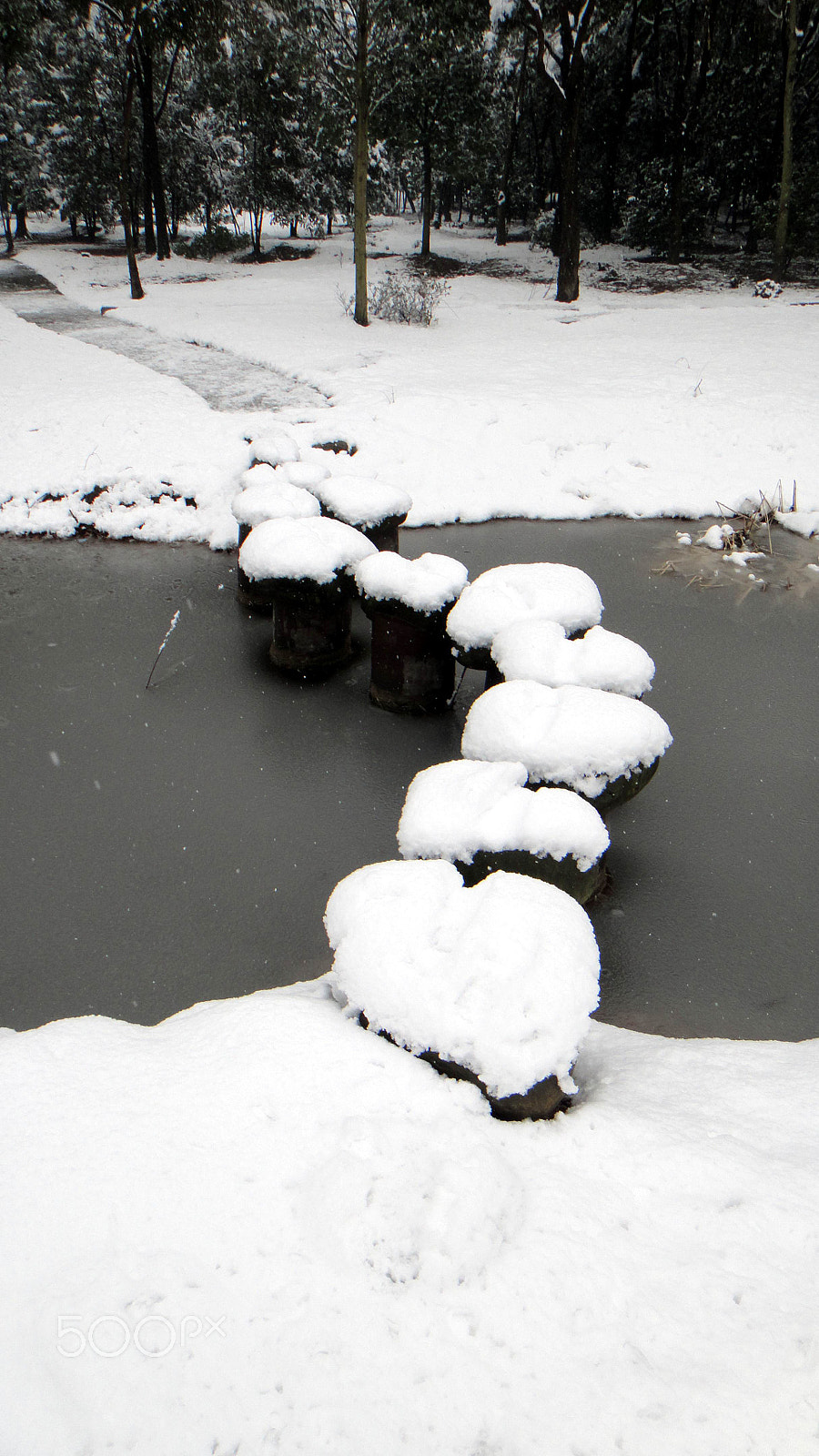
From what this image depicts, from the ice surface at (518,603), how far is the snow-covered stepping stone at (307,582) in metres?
0.95

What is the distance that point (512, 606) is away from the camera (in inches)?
160

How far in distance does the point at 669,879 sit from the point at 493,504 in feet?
16.3

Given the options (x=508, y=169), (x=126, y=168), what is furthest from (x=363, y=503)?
(x=508, y=169)

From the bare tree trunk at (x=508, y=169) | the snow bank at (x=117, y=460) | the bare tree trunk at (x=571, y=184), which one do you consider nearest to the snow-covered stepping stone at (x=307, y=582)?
the snow bank at (x=117, y=460)

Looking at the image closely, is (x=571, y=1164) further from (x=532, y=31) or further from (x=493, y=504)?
(x=532, y=31)

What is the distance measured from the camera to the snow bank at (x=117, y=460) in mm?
7113

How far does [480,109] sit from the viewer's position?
21125 millimetres

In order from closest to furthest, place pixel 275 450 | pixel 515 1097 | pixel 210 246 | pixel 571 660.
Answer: pixel 515 1097
pixel 571 660
pixel 275 450
pixel 210 246

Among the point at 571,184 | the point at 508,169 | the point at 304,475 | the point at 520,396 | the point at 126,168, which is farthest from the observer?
the point at 508,169

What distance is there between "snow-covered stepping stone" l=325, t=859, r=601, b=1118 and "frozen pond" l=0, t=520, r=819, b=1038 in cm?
91

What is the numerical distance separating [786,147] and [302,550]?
56.4 ft

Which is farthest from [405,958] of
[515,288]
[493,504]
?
[515,288]

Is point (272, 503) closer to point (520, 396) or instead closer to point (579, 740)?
point (579, 740)

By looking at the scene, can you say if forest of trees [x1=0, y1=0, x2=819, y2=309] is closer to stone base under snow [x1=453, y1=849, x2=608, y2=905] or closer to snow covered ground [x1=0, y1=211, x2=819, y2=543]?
snow covered ground [x1=0, y1=211, x2=819, y2=543]
